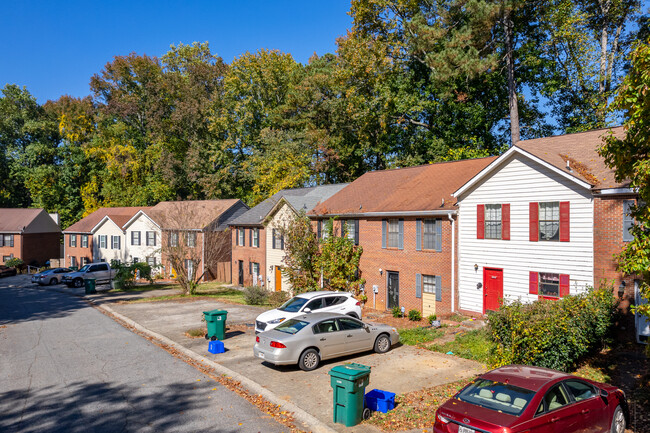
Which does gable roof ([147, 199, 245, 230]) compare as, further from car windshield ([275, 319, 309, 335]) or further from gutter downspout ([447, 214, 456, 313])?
car windshield ([275, 319, 309, 335])

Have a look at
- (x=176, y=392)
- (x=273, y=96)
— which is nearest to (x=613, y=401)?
(x=176, y=392)

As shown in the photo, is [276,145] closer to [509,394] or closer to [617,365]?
[617,365]

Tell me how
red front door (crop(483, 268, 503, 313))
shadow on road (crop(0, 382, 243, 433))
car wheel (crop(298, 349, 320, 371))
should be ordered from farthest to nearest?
red front door (crop(483, 268, 503, 313))
car wheel (crop(298, 349, 320, 371))
shadow on road (crop(0, 382, 243, 433))

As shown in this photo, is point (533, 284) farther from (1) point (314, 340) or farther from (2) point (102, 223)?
(2) point (102, 223)

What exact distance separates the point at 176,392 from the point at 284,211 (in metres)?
21.3

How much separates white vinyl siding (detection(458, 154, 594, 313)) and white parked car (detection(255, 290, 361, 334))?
536 cm

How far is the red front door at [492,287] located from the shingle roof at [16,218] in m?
55.1

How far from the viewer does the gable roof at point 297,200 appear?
3091 centimetres

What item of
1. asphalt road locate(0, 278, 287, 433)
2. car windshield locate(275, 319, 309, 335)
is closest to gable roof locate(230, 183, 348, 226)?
asphalt road locate(0, 278, 287, 433)

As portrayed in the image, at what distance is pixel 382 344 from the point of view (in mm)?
14578

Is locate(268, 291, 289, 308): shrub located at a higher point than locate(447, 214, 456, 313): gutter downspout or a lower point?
lower

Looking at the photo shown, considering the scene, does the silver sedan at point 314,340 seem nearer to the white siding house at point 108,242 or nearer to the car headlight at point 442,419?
the car headlight at point 442,419

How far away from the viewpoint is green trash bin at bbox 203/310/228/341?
16172 mm

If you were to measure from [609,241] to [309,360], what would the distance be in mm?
10844
